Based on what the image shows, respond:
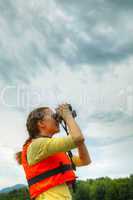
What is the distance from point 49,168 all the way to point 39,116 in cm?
77

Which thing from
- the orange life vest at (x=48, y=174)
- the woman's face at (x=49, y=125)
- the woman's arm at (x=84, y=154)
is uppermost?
the woman's face at (x=49, y=125)

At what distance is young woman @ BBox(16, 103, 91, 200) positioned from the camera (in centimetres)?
678

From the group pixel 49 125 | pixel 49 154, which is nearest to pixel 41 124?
pixel 49 125

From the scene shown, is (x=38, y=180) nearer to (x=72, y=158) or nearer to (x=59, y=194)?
(x=59, y=194)

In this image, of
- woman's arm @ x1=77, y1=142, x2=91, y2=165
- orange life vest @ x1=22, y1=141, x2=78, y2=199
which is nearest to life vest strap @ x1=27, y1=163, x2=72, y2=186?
orange life vest @ x1=22, y1=141, x2=78, y2=199

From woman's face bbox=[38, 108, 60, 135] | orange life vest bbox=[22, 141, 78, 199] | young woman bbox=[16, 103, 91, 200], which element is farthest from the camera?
woman's face bbox=[38, 108, 60, 135]

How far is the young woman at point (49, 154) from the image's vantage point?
678 cm

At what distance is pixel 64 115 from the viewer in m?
6.86

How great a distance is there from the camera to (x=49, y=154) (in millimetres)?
6926

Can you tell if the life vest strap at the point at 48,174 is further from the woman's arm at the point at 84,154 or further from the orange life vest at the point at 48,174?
the woman's arm at the point at 84,154

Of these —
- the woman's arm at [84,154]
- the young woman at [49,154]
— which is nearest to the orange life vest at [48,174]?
the young woman at [49,154]

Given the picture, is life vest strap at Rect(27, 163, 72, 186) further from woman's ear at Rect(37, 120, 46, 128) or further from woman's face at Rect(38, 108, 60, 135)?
woman's ear at Rect(37, 120, 46, 128)

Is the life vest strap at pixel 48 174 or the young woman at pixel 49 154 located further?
the life vest strap at pixel 48 174

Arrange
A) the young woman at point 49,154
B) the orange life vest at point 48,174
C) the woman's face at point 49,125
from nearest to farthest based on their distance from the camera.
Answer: the young woman at point 49,154, the orange life vest at point 48,174, the woman's face at point 49,125
